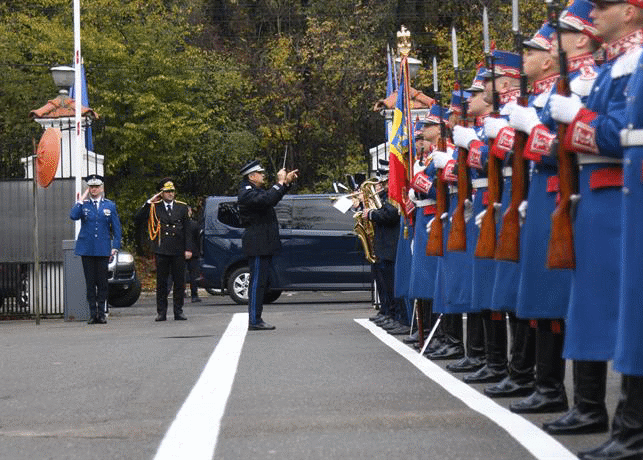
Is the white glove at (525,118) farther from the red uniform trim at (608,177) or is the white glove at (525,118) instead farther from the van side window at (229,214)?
the van side window at (229,214)

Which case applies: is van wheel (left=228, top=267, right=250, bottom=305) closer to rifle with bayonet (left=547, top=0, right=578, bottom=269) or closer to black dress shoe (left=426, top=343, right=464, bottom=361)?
black dress shoe (left=426, top=343, right=464, bottom=361)

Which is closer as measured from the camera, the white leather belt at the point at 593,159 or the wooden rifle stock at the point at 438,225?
the white leather belt at the point at 593,159

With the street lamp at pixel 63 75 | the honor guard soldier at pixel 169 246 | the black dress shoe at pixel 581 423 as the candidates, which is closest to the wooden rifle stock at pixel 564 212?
the black dress shoe at pixel 581 423

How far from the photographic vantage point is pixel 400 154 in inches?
548

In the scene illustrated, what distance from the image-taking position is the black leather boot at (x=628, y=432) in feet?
18.9

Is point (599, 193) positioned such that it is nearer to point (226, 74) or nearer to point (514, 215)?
point (514, 215)

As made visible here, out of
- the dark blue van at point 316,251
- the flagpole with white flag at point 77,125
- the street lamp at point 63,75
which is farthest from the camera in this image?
the dark blue van at point 316,251

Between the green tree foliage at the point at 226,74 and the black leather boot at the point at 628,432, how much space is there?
29.3m

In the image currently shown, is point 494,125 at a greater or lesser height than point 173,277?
greater

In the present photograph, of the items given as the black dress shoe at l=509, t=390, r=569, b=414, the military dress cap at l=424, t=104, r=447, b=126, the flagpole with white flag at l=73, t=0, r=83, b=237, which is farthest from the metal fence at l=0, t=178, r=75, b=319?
the black dress shoe at l=509, t=390, r=569, b=414

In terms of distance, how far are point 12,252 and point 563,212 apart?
15.2m

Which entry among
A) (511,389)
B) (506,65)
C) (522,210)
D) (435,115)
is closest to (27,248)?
(435,115)

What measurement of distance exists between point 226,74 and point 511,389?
35494mm

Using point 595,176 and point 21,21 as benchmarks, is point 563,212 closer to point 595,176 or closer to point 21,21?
point 595,176
